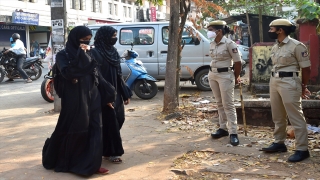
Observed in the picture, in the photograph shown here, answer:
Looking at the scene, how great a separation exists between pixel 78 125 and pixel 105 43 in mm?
1004

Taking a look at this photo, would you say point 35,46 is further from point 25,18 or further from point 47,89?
point 47,89

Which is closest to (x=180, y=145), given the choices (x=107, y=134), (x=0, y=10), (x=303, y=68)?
(x=107, y=134)

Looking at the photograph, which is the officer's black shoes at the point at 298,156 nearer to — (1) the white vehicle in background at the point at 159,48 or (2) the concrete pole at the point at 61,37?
(2) the concrete pole at the point at 61,37

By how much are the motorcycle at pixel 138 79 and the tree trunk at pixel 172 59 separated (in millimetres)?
1979

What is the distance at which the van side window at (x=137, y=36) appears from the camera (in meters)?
10.7

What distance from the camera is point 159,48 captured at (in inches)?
416

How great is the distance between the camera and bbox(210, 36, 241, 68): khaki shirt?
5.39m

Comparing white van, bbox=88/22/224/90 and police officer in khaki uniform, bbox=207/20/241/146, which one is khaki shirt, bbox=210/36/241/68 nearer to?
police officer in khaki uniform, bbox=207/20/241/146

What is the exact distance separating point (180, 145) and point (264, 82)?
5151mm

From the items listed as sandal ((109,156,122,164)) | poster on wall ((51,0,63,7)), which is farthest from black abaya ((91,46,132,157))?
poster on wall ((51,0,63,7))

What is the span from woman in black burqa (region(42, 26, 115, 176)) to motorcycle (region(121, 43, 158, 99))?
16.4 ft

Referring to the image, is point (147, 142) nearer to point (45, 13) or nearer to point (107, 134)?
point (107, 134)

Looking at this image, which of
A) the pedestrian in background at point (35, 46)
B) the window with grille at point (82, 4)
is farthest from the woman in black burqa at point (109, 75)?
the window with grille at point (82, 4)

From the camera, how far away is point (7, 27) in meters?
27.0
